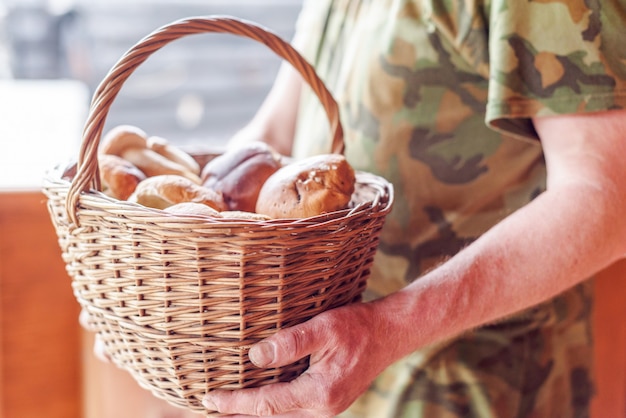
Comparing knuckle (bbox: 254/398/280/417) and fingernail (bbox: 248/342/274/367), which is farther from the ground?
fingernail (bbox: 248/342/274/367)

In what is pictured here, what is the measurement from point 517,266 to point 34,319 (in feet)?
3.57

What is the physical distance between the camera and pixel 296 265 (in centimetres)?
60

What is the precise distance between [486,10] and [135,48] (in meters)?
0.40

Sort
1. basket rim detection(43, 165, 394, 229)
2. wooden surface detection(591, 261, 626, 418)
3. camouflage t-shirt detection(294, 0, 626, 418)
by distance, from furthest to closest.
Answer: wooden surface detection(591, 261, 626, 418) → camouflage t-shirt detection(294, 0, 626, 418) → basket rim detection(43, 165, 394, 229)

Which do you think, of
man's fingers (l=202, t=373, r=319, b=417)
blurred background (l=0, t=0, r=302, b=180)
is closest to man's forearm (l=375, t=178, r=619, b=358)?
man's fingers (l=202, t=373, r=319, b=417)

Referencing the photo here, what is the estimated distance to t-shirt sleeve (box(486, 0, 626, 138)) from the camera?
69 cm

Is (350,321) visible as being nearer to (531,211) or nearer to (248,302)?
(248,302)

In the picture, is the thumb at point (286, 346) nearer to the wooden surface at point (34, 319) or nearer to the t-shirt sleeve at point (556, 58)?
the t-shirt sleeve at point (556, 58)

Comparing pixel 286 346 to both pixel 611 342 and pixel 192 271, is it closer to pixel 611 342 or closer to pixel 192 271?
pixel 192 271

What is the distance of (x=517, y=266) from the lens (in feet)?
2.26

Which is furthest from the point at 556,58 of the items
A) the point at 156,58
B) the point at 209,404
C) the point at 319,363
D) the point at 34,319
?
the point at 156,58

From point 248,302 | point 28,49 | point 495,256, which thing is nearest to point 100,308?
point 248,302

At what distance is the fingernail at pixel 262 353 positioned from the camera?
61cm

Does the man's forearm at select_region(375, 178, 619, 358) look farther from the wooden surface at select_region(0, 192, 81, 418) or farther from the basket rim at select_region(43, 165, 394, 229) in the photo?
the wooden surface at select_region(0, 192, 81, 418)
